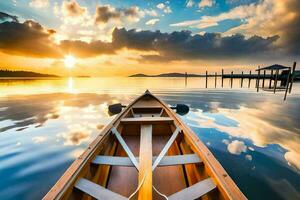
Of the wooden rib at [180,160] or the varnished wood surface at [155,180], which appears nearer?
the wooden rib at [180,160]

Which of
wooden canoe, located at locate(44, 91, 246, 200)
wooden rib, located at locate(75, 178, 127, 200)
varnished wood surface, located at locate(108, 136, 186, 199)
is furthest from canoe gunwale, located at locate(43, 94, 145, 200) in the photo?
varnished wood surface, located at locate(108, 136, 186, 199)

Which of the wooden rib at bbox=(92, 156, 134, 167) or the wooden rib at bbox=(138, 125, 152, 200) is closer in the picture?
the wooden rib at bbox=(138, 125, 152, 200)

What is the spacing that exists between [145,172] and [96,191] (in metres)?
0.68

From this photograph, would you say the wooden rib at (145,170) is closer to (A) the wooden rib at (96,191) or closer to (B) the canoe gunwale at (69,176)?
(A) the wooden rib at (96,191)

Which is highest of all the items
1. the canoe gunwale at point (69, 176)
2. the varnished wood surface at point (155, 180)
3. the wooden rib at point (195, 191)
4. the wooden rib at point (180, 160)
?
the canoe gunwale at point (69, 176)

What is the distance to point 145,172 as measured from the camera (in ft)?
8.04

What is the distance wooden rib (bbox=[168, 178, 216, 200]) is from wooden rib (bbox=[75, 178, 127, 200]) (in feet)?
2.11

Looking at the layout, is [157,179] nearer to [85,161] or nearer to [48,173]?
[85,161]

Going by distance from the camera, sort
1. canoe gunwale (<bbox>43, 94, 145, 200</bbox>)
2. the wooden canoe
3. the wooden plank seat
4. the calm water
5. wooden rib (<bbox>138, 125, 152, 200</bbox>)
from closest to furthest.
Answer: canoe gunwale (<bbox>43, 94, 145, 200</bbox>) < wooden rib (<bbox>138, 125, 152, 200</bbox>) < the wooden canoe < the wooden plank seat < the calm water

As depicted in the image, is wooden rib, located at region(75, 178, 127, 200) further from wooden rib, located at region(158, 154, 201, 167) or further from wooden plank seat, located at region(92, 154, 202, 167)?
wooden rib, located at region(158, 154, 201, 167)

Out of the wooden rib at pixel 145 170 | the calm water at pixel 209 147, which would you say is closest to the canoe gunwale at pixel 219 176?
the wooden rib at pixel 145 170

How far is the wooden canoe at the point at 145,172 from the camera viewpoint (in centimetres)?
213

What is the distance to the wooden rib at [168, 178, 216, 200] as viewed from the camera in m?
2.10

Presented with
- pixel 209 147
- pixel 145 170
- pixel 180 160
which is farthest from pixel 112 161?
pixel 209 147
